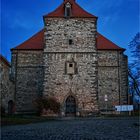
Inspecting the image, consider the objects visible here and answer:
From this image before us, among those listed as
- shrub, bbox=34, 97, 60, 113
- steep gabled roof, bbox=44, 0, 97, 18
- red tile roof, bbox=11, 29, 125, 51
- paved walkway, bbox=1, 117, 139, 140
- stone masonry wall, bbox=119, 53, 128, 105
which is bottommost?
paved walkway, bbox=1, 117, 139, 140

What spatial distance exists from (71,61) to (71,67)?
2.02 ft

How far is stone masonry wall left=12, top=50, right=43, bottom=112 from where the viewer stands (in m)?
29.5

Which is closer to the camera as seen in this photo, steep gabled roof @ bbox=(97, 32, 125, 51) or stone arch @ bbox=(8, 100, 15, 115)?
stone arch @ bbox=(8, 100, 15, 115)

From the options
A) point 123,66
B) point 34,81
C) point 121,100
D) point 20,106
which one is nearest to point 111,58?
point 123,66

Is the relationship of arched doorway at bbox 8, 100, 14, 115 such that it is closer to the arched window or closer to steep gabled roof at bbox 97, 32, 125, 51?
the arched window

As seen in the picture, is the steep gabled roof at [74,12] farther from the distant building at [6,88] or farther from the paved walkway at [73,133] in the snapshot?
the paved walkway at [73,133]

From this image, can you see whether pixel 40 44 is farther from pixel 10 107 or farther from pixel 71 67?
pixel 10 107

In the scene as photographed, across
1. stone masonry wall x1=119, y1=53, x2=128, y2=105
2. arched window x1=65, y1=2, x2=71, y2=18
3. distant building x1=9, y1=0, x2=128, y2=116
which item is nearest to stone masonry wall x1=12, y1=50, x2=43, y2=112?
distant building x1=9, y1=0, x2=128, y2=116

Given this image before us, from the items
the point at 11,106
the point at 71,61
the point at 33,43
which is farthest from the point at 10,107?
the point at 71,61

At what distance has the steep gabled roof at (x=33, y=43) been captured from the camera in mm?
30719

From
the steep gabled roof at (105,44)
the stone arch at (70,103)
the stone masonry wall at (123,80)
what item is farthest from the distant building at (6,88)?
the stone masonry wall at (123,80)

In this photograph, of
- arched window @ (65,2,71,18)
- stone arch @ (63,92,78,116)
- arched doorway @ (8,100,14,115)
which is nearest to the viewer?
stone arch @ (63,92,78,116)

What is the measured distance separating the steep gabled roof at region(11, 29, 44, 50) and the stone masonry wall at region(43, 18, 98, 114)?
371cm

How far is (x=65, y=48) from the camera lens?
2723cm
